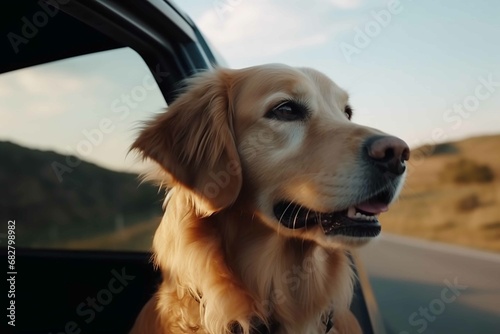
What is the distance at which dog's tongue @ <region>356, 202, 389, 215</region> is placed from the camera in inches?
76.6

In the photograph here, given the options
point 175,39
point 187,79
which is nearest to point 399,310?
point 187,79

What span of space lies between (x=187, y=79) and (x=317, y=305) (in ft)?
3.80

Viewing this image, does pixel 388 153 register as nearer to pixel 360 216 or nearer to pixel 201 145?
pixel 360 216

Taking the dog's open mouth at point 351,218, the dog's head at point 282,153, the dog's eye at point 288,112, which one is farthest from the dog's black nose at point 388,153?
the dog's eye at point 288,112

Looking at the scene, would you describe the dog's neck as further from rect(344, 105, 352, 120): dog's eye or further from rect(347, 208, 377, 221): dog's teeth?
rect(344, 105, 352, 120): dog's eye

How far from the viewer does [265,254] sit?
222cm

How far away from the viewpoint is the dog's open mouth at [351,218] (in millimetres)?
1942

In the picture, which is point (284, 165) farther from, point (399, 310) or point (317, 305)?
point (399, 310)

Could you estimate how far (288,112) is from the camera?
2168mm
